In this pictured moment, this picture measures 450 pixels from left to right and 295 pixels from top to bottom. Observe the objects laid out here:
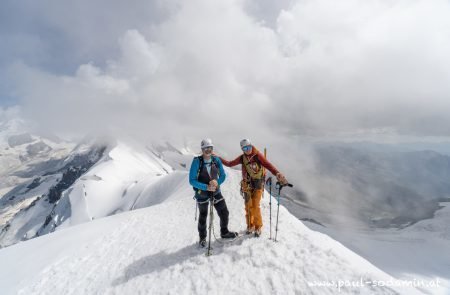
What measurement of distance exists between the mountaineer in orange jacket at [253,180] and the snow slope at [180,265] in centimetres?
68

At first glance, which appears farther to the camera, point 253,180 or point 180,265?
point 253,180

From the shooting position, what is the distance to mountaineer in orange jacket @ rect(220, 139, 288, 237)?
32.2 feet

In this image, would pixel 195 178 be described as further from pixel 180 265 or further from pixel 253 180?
pixel 180 265

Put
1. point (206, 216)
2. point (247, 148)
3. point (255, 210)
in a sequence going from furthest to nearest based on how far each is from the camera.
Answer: point (255, 210) < point (247, 148) < point (206, 216)

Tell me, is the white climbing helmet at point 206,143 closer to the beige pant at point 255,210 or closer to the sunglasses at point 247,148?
the sunglasses at point 247,148

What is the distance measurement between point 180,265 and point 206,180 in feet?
9.95

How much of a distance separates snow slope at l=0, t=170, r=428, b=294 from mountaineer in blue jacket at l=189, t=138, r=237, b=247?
1.33 m

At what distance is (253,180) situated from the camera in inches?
393

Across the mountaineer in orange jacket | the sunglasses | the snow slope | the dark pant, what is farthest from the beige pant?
the sunglasses

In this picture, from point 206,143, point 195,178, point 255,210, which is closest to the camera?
point 195,178

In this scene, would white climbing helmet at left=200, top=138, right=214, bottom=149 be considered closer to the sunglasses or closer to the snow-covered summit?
the sunglasses

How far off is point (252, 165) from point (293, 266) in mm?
3836

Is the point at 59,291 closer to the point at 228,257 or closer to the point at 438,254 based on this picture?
the point at 228,257

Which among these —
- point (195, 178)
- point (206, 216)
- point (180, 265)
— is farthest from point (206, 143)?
point (180, 265)
